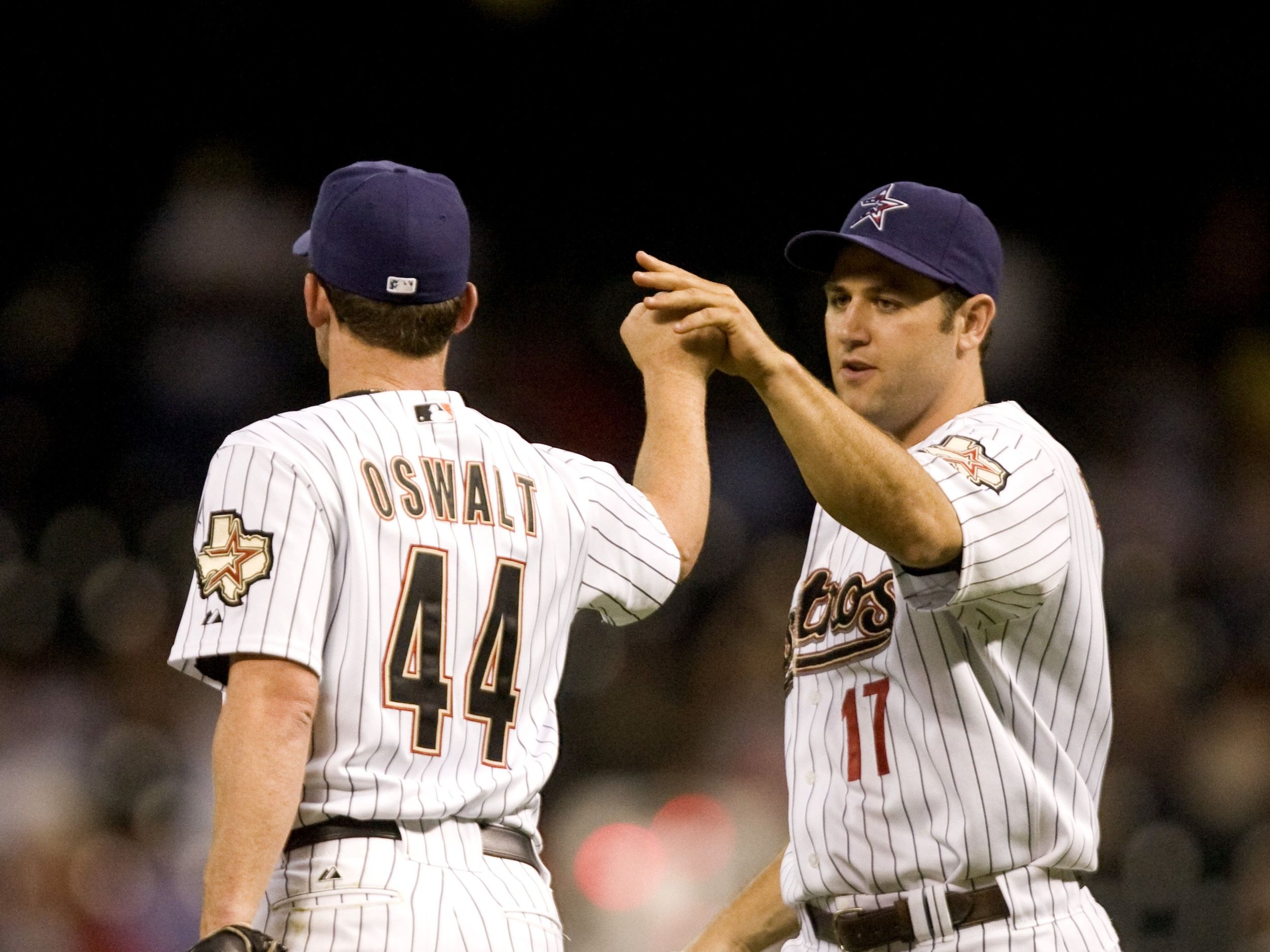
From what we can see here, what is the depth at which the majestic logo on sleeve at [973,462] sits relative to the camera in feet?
7.76

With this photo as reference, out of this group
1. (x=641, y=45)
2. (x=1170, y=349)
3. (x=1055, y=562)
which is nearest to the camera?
(x=1055, y=562)

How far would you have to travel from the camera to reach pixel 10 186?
775 centimetres

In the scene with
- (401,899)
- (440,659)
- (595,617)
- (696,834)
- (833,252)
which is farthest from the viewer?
(595,617)

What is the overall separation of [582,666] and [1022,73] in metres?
4.62

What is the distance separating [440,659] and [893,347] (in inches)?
49.6

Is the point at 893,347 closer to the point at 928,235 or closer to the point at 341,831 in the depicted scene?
the point at 928,235

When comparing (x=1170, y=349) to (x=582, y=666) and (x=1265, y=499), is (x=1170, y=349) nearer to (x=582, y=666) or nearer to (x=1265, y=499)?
(x=1265, y=499)

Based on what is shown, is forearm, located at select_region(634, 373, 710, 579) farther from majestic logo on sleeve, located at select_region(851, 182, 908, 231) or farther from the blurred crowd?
the blurred crowd

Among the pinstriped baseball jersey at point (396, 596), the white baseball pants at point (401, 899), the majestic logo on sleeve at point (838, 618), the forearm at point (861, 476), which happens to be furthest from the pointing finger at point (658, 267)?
the white baseball pants at point (401, 899)

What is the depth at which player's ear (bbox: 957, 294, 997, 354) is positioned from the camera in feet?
9.78

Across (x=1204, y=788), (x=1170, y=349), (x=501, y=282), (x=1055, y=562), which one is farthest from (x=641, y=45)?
(x=1055, y=562)

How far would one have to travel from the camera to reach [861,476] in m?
2.20

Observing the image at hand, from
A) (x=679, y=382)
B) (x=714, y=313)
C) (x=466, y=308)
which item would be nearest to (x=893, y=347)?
(x=679, y=382)

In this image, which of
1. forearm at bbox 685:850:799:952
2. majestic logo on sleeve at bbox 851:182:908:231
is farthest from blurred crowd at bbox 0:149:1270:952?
majestic logo on sleeve at bbox 851:182:908:231
